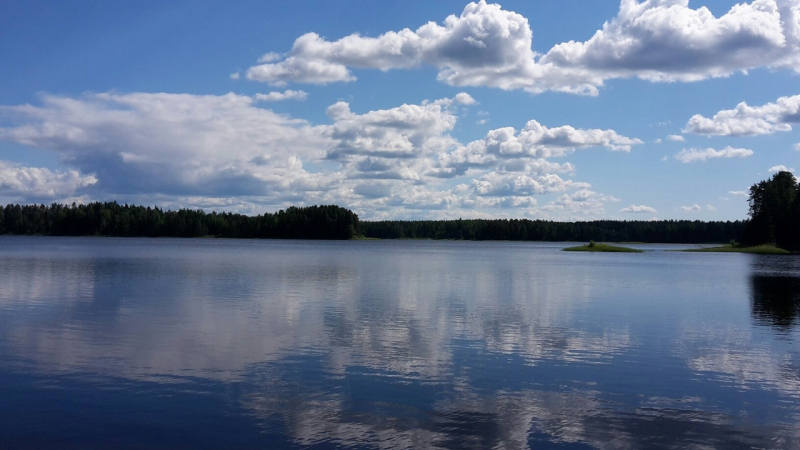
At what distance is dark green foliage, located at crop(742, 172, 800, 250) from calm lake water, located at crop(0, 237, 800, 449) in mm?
107878

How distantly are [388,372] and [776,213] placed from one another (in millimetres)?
139585

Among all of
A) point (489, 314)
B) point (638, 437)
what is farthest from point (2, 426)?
point (489, 314)

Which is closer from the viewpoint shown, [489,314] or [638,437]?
[638,437]

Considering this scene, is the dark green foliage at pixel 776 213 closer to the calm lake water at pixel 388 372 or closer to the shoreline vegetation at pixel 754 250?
the shoreline vegetation at pixel 754 250

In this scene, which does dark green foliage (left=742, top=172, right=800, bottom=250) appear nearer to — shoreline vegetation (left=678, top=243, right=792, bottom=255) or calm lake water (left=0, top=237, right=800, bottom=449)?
shoreline vegetation (left=678, top=243, right=792, bottom=255)

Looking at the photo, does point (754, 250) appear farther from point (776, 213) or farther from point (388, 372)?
point (388, 372)

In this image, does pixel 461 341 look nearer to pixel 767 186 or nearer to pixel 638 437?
pixel 638 437

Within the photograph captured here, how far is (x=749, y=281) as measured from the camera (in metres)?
61.1

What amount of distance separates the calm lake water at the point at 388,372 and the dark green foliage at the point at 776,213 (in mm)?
107878

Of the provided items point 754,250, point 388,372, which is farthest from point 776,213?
point 388,372

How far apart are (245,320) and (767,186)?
137m

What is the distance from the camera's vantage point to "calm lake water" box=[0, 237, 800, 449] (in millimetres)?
14141

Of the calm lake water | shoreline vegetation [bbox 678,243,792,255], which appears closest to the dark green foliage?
shoreline vegetation [bbox 678,243,792,255]

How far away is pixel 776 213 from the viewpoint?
13350 cm
